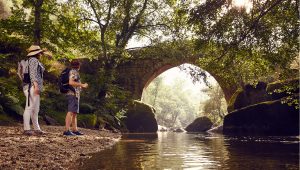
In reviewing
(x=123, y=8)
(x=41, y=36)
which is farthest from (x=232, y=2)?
(x=123, y=8)

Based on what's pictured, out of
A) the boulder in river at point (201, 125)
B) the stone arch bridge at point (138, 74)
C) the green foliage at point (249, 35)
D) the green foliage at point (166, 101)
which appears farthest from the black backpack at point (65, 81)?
the green foliage at point (166, 101)

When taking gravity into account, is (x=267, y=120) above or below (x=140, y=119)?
above

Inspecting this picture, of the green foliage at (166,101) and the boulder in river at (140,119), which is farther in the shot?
the green foliage at (166,101)

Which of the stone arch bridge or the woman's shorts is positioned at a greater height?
the stone arch bridge

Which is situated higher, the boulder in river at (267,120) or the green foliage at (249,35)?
the green foliage at (249,35)

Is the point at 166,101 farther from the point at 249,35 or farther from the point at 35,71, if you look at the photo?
the point at 35,71

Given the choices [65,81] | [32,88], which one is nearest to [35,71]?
[32,88]

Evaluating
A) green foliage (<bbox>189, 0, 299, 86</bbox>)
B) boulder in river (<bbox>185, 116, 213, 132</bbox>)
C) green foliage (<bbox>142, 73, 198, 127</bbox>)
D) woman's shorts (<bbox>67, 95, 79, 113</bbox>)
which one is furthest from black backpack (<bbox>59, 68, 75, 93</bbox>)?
green foliage (<bbox>142, 73, 198, 127</bbox>)

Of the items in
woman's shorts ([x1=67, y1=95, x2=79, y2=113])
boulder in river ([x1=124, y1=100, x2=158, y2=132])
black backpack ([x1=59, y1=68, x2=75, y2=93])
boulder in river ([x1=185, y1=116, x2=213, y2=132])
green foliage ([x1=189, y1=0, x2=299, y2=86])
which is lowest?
boulder in river ([x1=185, y1=116, x2=213, y2=132])

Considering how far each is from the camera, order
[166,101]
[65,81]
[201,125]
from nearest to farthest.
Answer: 1. [65,81]
2. [201,125]
3. [166,101]

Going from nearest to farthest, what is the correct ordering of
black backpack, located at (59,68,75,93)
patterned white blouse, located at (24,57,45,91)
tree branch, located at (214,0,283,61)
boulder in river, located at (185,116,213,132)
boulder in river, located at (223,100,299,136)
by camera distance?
patterned white blouse, located at (24,57,45,91) < black backpack, located at (59,68,75,93) < tree branch, located at (214,0,283,61) < boulder in river, located at (223,100,299,136) < boulder in river, located at (185,116,213,132)

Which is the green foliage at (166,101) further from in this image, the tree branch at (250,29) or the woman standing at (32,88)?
the woman standing at (32,88)

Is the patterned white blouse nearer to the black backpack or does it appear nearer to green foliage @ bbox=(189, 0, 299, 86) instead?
the black backpack

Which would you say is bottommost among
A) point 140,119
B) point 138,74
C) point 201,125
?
point 201,125
